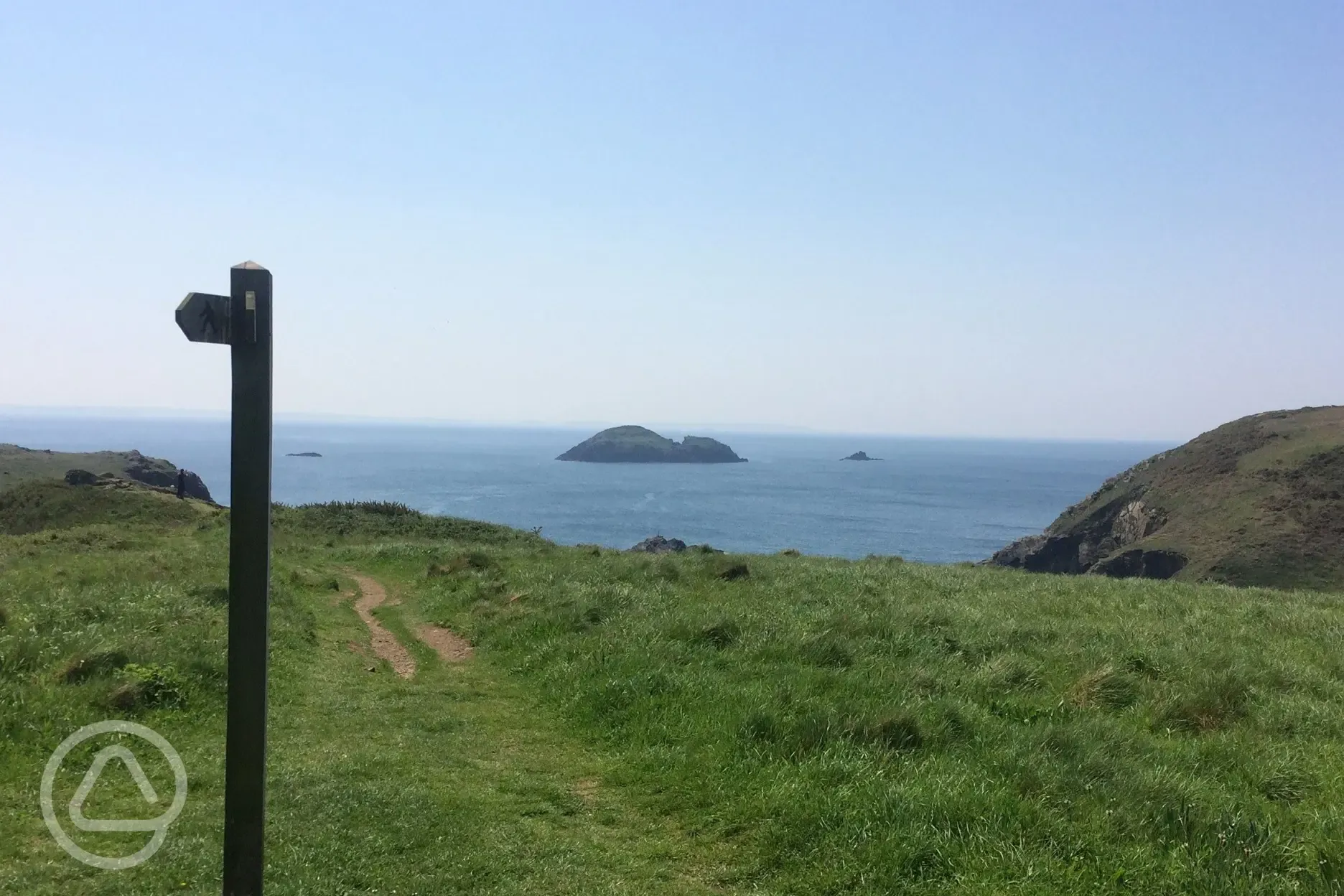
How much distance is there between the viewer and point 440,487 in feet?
568

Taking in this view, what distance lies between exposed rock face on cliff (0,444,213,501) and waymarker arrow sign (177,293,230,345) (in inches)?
4045

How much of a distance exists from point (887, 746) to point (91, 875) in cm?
729

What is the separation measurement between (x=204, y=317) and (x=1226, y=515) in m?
103

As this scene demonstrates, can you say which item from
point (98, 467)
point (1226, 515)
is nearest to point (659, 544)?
point (1226, 515)

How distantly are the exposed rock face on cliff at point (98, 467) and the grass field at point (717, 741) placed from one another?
93771 millimetres

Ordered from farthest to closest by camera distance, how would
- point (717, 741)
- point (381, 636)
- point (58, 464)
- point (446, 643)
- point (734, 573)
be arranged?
point (58, 464) < point (734, 573) < point (381, 636) < point (446, 643) < point (717, 741)

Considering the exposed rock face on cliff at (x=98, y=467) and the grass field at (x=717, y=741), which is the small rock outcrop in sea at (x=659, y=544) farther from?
the exposed rock face on cliff at (x=98, y=467)

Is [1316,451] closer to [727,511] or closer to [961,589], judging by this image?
[727,511]

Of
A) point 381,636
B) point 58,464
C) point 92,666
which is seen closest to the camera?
point 92,666

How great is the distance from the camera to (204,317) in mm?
4414

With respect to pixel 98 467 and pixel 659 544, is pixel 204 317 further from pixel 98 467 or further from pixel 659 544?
pixel 98 467

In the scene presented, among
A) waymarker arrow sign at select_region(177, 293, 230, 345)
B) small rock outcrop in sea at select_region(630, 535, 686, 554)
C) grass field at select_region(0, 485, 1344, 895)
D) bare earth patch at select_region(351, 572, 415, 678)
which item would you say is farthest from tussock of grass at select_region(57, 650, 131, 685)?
small rock outcrop in sea at select_region(630, 535, 686, 554)

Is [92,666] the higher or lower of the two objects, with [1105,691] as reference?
higher

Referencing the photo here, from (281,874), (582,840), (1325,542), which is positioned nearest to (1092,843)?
(582,840)
